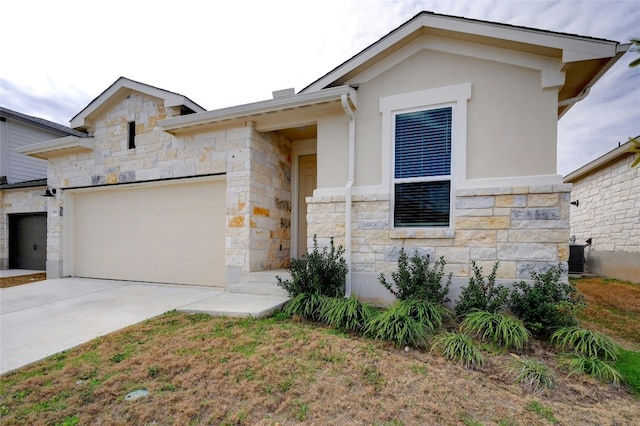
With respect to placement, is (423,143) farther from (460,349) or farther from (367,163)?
(460,349)

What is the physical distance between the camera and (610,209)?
8.35 m

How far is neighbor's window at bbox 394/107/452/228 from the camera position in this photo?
4520 mm

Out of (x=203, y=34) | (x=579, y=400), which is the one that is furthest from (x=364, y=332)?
(x=203, y=34)

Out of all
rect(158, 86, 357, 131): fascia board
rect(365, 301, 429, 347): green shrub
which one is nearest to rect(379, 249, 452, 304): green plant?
rect(365, 301, 429, 347): green shrub

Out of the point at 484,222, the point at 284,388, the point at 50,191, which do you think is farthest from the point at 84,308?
the point at 484,222

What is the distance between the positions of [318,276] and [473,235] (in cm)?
252

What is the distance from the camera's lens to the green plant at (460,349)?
3014 mm

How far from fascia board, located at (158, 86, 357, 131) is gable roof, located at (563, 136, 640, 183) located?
24.5 ft

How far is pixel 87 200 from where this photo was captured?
7.54 m

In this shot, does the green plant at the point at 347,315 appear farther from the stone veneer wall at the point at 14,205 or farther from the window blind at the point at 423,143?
the stone veneer wall at the point at 14,205

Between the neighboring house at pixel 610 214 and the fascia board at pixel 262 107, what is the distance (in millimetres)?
7773

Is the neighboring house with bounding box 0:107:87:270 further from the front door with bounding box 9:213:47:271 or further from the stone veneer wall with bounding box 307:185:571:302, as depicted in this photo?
the stone veneer wall with bounding box 307:185:571:302

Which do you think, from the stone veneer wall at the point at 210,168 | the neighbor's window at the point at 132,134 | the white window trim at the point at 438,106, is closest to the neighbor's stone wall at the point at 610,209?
the white window trim at the point at 438,106

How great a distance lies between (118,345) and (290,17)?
22.6 ft
